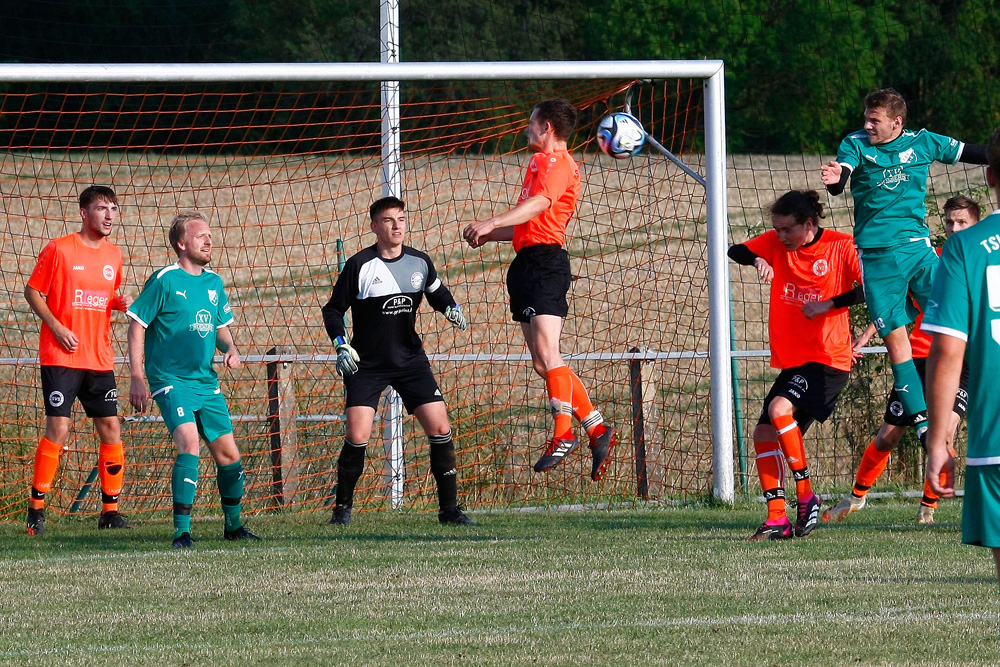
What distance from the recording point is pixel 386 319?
27.5 feet

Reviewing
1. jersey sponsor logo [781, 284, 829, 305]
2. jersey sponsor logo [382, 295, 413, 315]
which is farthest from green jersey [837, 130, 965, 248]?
jersey sponsor logo [382, 295, 413, 315]

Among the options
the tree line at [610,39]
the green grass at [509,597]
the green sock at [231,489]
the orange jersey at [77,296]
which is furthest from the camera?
the tree line at [610,39]

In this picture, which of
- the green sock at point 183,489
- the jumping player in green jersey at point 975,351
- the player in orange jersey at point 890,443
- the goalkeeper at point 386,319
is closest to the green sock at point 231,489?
the green sock at point 183,489

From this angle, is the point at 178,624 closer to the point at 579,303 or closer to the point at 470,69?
the point at 470,69

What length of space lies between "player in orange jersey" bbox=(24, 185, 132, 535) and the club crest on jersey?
50.5 inches

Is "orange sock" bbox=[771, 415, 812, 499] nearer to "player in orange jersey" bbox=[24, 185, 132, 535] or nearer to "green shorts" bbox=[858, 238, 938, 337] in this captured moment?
"green shorts" bbox=[858, 238, 938, 337]

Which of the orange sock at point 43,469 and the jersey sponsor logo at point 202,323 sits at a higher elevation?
the jersey sponsor logo at point 202,323

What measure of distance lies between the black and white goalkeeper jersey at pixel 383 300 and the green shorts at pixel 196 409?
3.53 feet

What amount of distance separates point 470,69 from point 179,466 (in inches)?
131

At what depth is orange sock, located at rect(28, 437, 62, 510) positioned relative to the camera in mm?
8453

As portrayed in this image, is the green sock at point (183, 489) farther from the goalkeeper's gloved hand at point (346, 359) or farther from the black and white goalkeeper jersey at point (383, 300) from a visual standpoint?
the black and white goalkeeper jersey at point (383, 300)

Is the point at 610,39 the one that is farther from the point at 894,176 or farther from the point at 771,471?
the point at 771,471

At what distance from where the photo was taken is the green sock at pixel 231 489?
7.61 metres

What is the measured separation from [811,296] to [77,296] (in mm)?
4664
